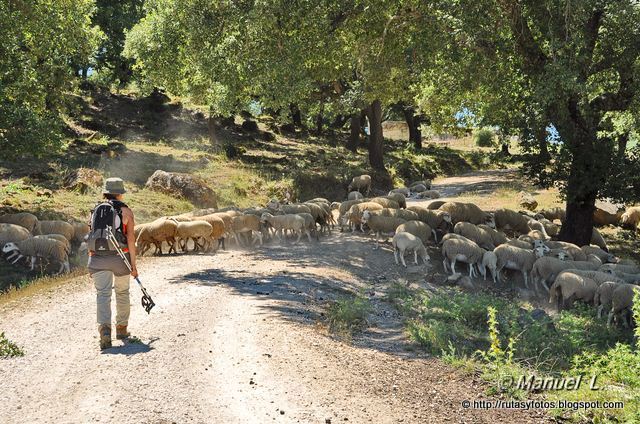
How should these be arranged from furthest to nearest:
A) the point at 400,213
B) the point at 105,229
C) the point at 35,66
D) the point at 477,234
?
the point at 35,66 < the point at 400,213 < the point at 477,234 < the point at 105,229

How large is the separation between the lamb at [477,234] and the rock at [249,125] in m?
27.4

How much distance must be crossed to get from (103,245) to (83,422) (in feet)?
9.53

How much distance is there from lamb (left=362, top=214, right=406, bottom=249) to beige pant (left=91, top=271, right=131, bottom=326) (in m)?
11.5

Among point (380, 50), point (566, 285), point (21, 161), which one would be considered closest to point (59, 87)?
point (21, 161)

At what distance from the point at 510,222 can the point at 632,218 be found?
7036 millimetres

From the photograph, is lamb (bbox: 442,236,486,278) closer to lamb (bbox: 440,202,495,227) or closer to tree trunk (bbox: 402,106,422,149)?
lamb (bbox: 440,202,495,227)

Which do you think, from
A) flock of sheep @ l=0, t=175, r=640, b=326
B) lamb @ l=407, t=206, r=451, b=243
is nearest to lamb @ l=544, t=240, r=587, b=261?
flock of sheep @ l=0, t=175, r=640, b=326

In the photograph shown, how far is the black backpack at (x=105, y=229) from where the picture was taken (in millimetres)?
8641

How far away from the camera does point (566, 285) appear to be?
1436 centimetres

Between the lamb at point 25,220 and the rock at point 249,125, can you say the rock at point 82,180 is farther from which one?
the rock at point 249,125

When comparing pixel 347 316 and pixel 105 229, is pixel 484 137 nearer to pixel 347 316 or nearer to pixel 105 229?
pixel 347 316

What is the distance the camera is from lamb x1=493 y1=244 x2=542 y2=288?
54.1ft

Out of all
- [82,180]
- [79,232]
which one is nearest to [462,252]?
[79,232]

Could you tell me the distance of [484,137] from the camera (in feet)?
191
